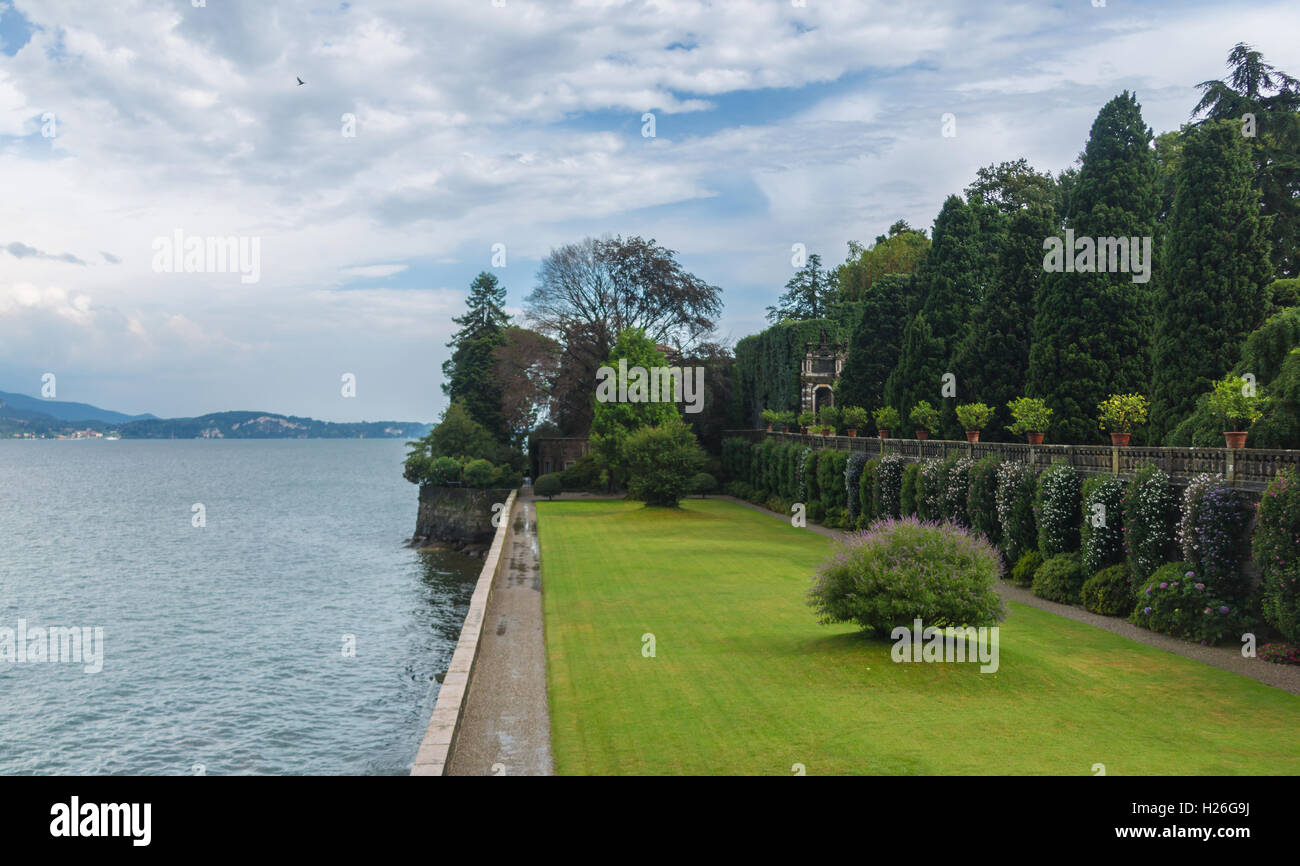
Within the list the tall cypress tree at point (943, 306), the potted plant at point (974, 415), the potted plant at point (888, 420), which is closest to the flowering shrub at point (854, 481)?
the potted plant at point (888, 420)

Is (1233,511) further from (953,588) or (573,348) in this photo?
(573,348)

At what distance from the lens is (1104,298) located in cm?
3103

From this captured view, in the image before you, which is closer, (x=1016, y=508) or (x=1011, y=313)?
(x=1016, y=508)

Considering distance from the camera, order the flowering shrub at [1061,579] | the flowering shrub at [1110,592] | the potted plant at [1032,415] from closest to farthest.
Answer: the flowering shrub at [1110,592] < the flowering shrub at [1061,579] < the potted plant at [1032,415]

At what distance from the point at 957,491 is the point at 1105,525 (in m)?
7.75

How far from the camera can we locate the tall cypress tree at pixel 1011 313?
36.2m

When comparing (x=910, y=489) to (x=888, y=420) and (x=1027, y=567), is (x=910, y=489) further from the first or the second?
(x=888, y=420)

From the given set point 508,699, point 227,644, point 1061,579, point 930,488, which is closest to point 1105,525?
point 1061,579

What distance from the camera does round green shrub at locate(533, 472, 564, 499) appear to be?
59.4 m

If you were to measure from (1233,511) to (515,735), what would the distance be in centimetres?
1352

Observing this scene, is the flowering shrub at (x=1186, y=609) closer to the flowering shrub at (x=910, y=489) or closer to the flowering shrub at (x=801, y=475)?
the flowering shrub at (x=910, y=489)

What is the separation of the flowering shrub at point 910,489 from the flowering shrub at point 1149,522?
12.1 metres

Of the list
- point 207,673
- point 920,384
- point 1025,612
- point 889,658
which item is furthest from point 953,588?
point 920,384

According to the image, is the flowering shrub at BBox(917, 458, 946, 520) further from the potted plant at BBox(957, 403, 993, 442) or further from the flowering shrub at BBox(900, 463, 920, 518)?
the potted plant at BBox(957, 403, 993, 442)
